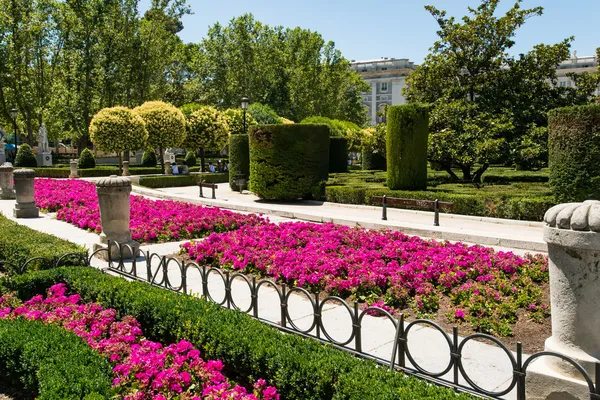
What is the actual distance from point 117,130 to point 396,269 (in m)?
24.3

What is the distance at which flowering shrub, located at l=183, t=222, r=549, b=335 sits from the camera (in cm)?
576

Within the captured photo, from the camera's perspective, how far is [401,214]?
13.7 m

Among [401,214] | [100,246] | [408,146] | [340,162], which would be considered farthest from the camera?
[340,162]

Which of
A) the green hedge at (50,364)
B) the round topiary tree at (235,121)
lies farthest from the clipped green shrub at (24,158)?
the green hedge at (50,364)

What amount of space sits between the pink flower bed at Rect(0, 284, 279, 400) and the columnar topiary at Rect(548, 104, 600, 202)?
33.8 feet

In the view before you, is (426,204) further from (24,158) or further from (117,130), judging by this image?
(24,158)

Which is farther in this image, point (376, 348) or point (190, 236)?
point (190, 236)

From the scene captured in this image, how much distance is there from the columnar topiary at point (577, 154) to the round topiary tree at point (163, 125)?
23.0 metres

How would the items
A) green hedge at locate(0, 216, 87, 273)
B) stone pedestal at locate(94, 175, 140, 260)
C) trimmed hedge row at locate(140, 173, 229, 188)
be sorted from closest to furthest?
green hedge at locate(0, 216, 87, 273)
stone pedestal at locate(94, 175, 140, 260)
trimmed hedge row at locate(140, 173, 229, 188)

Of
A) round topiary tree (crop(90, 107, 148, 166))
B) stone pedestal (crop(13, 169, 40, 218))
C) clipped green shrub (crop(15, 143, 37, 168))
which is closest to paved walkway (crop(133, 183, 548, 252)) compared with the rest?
stone pedestal (crop(13, 169, 40, 218))

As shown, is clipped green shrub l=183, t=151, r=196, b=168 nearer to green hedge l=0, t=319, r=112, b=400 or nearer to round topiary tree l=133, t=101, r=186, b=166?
round topiary tree l=133, t=101, r=186, b=166

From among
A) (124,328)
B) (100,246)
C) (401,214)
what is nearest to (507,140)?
(401,214)

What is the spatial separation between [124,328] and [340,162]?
2419 centimetres

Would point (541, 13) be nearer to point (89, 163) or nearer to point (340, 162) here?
point (340, 162)
